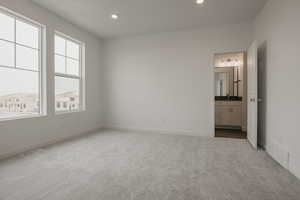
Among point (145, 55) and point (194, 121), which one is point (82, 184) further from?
point (145, 55)

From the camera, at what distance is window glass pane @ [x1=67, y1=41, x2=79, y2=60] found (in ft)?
13.4

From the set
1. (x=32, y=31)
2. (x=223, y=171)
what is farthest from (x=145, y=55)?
(x=223, y=171)

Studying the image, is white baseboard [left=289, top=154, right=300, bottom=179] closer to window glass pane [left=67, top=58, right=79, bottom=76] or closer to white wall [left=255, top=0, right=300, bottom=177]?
white wall [left=255, top=0, right=300, bottom=177]

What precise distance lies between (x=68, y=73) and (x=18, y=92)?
1.27 meters

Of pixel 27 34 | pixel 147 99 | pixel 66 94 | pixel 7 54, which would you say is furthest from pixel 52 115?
pixel 147 99

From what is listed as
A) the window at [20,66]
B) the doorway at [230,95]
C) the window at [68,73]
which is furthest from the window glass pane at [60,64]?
the doorway at [230,95]

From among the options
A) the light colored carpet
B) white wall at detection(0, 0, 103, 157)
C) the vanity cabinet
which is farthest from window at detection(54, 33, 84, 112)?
the vanity cabinet

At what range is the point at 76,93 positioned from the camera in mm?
4316

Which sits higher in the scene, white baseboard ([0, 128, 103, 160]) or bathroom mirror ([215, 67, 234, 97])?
bathroom mirror ([215, 67, 234, 97])

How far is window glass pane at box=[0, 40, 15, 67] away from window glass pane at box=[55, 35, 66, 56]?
0.95 meters

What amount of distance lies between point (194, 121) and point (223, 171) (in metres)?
2.11

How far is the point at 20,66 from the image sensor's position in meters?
2.97

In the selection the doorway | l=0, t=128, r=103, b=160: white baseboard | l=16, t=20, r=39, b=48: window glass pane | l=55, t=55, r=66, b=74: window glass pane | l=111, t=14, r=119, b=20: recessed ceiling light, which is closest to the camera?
l=0, t=128, r=103, b=160: white baseboard

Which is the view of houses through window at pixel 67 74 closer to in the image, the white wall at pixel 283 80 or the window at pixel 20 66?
the window at pixel 20 66
